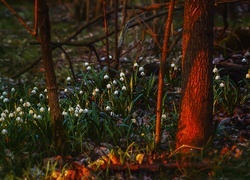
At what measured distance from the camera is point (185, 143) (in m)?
4.49

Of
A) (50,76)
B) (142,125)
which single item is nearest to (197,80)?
(142,125)

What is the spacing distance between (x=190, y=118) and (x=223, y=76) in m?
1.87

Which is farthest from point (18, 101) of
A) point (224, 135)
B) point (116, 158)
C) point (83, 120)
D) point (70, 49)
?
point (70, 49)

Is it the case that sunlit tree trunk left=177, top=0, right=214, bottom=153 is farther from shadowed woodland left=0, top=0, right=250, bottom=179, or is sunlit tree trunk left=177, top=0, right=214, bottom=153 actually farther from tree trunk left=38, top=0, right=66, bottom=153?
tree trunk left=38, top=0, right=66, bottom=153

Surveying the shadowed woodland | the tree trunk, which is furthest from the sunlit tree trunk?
the tree trunk

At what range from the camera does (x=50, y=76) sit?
462cm

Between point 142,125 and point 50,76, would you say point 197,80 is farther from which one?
point 50,76

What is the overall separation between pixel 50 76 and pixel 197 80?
1367mm

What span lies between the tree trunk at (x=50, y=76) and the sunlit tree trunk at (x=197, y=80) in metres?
1.19

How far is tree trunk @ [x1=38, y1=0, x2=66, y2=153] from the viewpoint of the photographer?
14.7 feet

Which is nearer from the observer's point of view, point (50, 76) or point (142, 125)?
point (50, 76)

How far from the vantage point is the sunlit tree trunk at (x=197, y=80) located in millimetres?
4426

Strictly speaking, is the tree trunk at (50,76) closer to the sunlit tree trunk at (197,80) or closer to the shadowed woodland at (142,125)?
the shadowed woodland at (142,125)

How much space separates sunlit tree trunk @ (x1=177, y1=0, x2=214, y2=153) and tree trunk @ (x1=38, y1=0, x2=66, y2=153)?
1188mm
